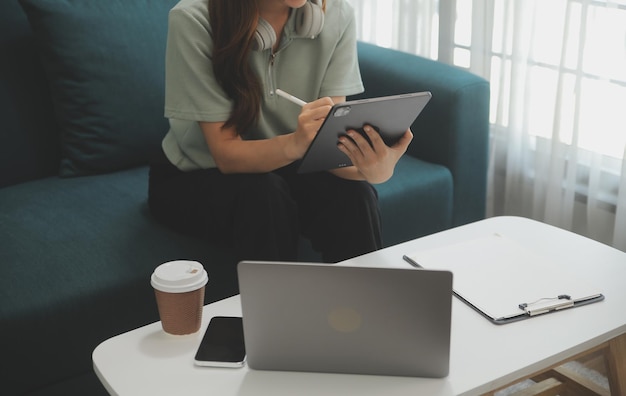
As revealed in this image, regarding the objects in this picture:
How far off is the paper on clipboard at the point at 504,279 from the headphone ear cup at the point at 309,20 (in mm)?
556

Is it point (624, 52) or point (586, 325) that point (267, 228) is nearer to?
point (586, 325)

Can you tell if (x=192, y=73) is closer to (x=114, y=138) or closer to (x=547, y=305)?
(x=114, y=138)

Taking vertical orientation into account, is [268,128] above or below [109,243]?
above

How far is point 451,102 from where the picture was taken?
2.01m

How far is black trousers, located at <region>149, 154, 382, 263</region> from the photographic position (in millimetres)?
1560

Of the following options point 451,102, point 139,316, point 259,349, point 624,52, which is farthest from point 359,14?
point 259,349

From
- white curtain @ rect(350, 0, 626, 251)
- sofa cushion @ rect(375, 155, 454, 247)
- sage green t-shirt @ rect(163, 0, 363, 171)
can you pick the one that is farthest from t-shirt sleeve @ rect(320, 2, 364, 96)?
white curtain @ rect(350, 0, 626, 251)

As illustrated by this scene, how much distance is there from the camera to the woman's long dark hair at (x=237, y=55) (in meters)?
1.57

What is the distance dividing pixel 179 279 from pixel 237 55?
0.59 m

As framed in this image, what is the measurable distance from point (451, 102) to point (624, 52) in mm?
428

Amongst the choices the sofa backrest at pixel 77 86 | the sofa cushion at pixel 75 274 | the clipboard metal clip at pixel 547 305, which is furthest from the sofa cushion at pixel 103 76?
the clipboard metal clip at pixel 547 305

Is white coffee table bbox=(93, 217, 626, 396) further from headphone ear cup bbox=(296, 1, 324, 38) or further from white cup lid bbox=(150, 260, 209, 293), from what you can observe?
headphone ear cup bbox=(296, 1, 324, 38)

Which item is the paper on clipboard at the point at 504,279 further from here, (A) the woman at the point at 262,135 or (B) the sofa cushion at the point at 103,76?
(B) the sofa cushion at the point at 103,76

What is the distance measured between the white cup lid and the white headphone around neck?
59cm
